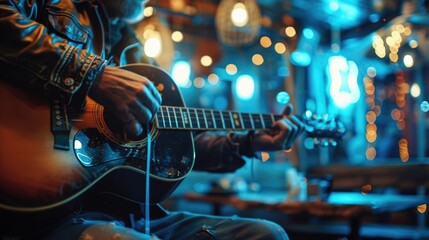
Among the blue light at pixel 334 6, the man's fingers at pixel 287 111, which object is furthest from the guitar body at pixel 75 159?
the blue light at pixel 334 6

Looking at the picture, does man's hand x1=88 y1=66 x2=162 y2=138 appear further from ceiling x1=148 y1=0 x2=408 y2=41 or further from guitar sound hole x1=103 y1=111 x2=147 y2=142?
ceiling x1=148 y1=0 x2=408 y2=41

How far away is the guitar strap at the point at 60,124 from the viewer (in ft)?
3.35

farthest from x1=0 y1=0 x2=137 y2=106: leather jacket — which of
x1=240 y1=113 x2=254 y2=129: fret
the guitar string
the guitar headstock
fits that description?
the guitar headstock

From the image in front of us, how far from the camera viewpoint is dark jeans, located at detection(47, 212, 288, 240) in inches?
38.3

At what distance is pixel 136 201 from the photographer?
46.2 inches

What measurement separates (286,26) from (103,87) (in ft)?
13.0

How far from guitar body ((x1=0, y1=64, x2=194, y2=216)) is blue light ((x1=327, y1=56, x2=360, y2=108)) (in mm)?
2128

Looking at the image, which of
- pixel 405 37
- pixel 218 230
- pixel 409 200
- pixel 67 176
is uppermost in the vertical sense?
pixel 405 37

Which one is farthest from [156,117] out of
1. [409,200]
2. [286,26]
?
[286,26]

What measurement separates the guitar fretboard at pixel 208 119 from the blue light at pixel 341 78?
1692 millimetres

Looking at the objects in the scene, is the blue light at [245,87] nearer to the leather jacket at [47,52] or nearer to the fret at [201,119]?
the fret at [201,119]

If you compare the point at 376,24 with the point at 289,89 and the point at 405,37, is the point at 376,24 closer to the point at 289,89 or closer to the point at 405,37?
the point at 405,37

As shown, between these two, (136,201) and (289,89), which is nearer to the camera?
Result: (136,201)

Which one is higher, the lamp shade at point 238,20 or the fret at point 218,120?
the lamp shade at point 238,20
